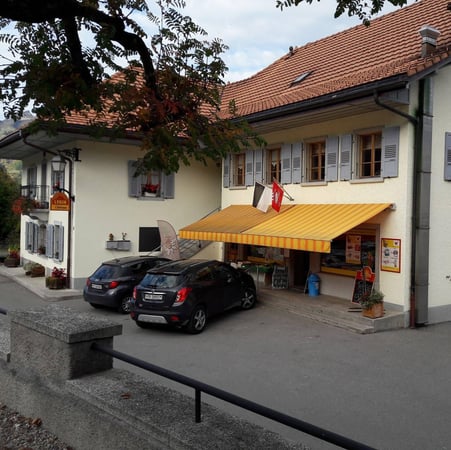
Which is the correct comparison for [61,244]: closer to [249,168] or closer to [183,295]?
[249,168]

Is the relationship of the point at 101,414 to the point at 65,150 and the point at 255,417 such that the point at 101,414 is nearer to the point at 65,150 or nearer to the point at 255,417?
the point at 255,417

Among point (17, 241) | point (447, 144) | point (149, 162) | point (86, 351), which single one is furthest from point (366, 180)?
point (17, 241)

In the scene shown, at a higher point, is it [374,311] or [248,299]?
[374,311]

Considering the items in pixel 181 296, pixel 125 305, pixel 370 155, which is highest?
pixel 370 155

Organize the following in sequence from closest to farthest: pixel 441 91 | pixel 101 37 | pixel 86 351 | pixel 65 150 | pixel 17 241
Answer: pixel 86 351 → pixel 101 37 → pixel 441 91 → pixel 65 150 → pixel 17 241

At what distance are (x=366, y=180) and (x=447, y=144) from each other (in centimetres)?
230

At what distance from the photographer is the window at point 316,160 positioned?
14695mm

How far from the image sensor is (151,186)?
1919 cm

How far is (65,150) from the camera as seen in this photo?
1748 centimetres

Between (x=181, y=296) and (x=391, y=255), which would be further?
(x=391, y=255)

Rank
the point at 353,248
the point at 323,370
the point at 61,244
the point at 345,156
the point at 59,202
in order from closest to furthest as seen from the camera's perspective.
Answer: the point at 323,370 → the point at 345,156 → the point at 353,248 → the point at 59,202 → the point at 61,244

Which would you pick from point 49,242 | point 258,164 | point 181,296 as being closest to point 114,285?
point 181,296

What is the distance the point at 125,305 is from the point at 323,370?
689 cm

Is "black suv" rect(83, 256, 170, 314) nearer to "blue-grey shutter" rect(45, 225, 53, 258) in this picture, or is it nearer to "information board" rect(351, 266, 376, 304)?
"blue-grey shutter" rect(45, 225, 53, 258)
